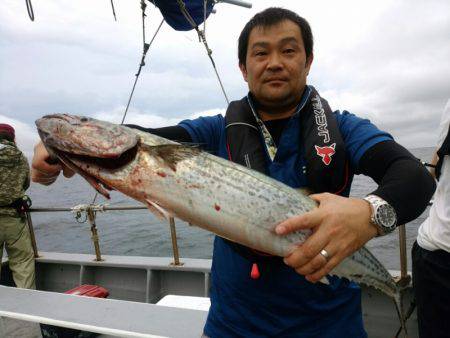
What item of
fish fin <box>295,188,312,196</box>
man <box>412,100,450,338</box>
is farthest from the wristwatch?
man <box>412,100,450,338</box>

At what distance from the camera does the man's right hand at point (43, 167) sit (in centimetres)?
217

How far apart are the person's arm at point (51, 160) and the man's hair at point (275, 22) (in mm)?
732

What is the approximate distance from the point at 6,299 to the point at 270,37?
3.36 meters

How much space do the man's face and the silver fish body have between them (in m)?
0.59

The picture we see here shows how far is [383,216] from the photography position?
5.35 ft

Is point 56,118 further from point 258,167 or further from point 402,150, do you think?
point 402,150

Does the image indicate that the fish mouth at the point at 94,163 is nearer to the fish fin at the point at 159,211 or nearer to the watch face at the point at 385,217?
the fish fin at the point at 159,211

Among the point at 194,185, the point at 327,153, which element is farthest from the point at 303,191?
the point at 194,185

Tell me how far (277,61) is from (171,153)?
0.88 metres

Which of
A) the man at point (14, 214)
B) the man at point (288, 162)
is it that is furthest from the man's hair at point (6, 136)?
the man at point (288, 162)

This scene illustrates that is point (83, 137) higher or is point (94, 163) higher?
point (83, 137)

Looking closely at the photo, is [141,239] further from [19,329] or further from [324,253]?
[324,253]

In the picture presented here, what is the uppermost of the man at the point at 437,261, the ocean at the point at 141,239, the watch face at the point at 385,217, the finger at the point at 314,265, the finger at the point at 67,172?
the finger at the point at 67,172

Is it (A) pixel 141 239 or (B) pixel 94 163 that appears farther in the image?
(A) pixel 141 239
